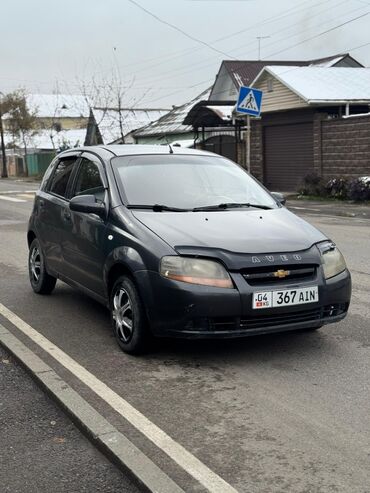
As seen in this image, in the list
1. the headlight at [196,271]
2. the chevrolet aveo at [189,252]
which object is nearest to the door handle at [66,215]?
the chevrolet aveo at [189,252]

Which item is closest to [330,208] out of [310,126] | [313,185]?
[313,185]

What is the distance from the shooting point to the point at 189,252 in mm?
4637

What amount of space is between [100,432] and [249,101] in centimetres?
1442

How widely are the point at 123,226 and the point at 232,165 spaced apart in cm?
173

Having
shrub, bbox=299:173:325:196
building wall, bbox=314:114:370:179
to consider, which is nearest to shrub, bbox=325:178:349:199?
shrub, bbox=299:173:325:196

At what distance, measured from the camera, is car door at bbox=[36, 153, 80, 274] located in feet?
21.4

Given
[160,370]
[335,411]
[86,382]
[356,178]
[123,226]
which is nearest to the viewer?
[335,411]

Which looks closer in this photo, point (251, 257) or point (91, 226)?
point (251, 257)

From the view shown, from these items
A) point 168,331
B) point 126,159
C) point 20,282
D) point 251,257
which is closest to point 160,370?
point 168,331

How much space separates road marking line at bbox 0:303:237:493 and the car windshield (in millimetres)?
1395

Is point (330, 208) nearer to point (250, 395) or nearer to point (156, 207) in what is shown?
point (156, 207)

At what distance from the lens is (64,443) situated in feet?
11.8

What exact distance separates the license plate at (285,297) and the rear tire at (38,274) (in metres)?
3.25

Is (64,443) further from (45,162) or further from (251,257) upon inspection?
(45,162)
